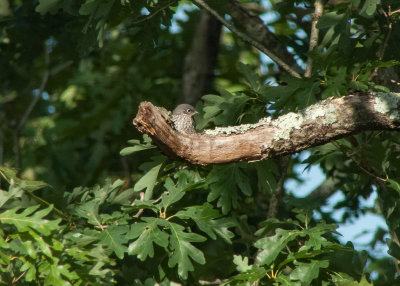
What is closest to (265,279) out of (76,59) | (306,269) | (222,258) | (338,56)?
(306,269)

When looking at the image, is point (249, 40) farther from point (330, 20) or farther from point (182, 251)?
point (182, 251)

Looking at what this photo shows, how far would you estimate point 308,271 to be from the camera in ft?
12.2

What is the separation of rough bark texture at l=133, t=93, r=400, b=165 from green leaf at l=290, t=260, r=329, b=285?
2.20ft

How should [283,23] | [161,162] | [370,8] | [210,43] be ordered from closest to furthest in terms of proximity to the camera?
[370,8] < [161,162] < [283,23] < [210,43]

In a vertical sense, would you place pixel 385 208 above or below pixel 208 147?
below

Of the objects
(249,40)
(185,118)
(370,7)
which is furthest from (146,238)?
(370,7)

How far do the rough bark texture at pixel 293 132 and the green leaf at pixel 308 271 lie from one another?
67 cm

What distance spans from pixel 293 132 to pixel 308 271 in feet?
2.63

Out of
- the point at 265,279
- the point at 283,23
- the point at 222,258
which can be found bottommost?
the point at 222,258

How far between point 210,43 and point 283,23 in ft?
3.44

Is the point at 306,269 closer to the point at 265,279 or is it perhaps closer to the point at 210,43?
the point at 265,279

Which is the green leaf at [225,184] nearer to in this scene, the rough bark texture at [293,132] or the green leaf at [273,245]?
the green leaf at [273,245]

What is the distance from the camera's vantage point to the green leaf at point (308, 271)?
3.68 m

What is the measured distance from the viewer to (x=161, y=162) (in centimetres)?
414
